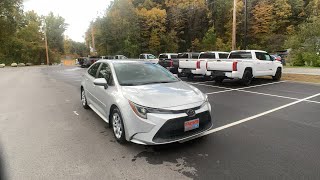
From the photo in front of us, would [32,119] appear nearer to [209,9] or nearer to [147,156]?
[147,156]

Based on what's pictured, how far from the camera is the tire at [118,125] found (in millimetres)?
4219

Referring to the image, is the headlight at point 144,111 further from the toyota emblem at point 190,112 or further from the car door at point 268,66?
the car door at point 268,66

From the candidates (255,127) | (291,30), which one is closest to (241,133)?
(255,127)

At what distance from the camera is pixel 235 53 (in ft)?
41.7

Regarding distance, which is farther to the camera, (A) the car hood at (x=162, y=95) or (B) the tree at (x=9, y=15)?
(B) the tree at (x=9, y=15)

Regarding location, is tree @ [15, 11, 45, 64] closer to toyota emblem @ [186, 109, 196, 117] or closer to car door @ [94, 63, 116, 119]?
car door @ [94, 63, 116, 119]

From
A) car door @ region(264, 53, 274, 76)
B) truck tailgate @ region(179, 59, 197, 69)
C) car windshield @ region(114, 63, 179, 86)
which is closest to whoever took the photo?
car windshield @ region(114, 63, 179, 86)

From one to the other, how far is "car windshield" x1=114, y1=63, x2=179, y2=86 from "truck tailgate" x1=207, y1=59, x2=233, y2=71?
6376mm

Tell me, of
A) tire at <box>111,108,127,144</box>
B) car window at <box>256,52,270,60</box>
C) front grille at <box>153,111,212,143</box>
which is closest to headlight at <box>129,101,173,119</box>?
front grille at <box>153,111,212,143</box>

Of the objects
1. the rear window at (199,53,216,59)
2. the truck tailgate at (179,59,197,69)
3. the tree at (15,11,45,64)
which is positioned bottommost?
the truck tailgate at (179,59,197,69)

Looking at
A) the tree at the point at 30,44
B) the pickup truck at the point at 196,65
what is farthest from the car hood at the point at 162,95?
the tree at the point at 30,44

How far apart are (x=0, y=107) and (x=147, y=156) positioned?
589 cm

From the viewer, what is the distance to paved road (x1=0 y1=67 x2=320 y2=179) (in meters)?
3.34

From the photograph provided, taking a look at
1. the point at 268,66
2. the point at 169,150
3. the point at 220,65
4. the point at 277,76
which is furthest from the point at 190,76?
the point at 169,150
